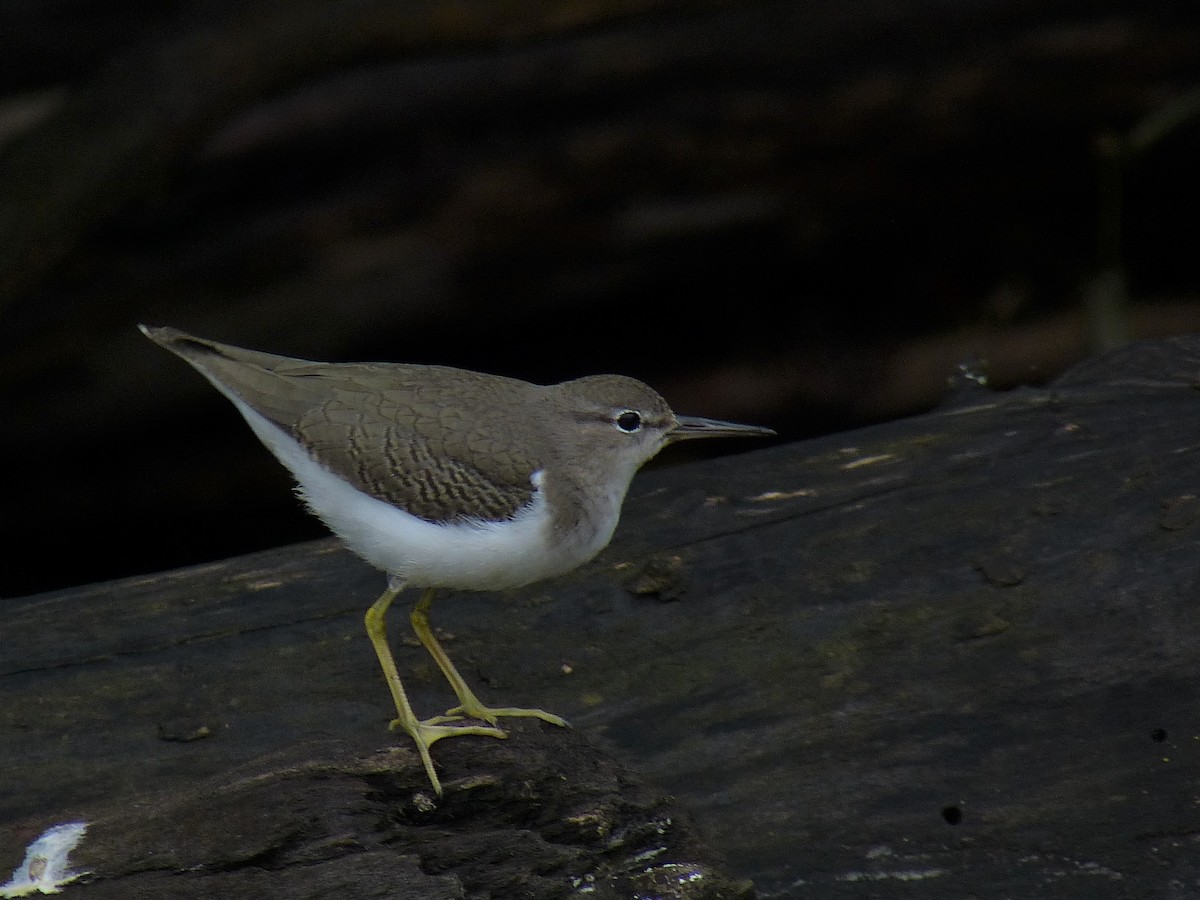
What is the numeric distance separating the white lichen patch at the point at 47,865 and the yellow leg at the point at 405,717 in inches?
34.7

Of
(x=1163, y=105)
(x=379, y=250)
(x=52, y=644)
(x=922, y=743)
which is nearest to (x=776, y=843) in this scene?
(x=922, y=743)

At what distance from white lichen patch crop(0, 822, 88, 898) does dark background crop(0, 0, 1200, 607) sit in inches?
135

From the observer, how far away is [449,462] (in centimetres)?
425

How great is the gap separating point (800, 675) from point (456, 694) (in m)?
1.12

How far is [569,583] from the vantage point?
4.95 metres

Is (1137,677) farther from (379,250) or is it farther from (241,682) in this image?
(379,250)

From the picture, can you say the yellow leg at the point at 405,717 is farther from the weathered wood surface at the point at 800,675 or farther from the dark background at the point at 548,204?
the dark background at the point at 548,204

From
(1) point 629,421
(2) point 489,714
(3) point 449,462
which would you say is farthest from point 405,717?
(1) point 629,421

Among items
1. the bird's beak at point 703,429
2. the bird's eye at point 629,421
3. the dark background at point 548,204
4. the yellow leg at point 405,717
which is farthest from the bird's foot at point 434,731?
the dark background at point 548,204

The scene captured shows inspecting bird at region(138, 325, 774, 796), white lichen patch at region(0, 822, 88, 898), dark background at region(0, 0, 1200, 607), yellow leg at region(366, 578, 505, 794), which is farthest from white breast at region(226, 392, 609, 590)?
dark background at region(0, 0, 1200, 607)

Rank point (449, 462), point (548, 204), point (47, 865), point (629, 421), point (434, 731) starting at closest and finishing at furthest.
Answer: point (47, 865)
point (434, 731)
point (449, 462)
point (629, 421)
point (548, 204)

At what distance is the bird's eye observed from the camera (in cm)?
452

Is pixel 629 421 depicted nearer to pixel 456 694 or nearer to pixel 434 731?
pixel 456 694

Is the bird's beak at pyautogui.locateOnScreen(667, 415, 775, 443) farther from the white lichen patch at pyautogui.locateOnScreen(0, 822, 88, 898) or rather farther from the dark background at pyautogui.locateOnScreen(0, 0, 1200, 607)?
the white lichen patch at pyautogui.locateOnScreen(0, 822, 88, 898)
